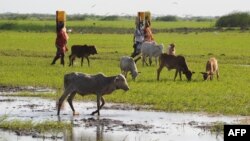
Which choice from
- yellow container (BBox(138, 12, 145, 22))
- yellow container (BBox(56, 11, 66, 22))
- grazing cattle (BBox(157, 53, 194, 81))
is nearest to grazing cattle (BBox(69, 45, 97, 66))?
yellow container (BBox(56, 11, 66, 22))

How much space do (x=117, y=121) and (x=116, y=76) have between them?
1.66m

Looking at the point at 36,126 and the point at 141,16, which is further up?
the point at 141,16

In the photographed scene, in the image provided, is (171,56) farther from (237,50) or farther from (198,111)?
(237,50)

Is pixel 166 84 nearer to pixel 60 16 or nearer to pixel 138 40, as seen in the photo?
pixel 60 16

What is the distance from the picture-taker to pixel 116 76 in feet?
61.6

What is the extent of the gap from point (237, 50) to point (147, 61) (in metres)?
14.3

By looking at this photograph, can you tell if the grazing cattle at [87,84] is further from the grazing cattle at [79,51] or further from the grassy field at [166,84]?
the grazing cattle at [79,51]

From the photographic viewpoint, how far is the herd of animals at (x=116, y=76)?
18641 mm

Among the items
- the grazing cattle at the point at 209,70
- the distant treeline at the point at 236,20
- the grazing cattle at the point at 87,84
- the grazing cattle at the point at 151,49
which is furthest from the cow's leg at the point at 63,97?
the distant treeline at the point at 236,20

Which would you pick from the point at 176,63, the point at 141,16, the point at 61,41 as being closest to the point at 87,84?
the point at 176,63

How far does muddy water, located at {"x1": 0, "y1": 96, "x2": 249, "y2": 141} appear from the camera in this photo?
1548 cm

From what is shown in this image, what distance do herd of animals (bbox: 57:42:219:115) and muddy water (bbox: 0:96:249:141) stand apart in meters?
0.54

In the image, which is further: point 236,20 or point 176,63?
point 236,20

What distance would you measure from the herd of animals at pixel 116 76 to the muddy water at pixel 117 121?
539 mm
